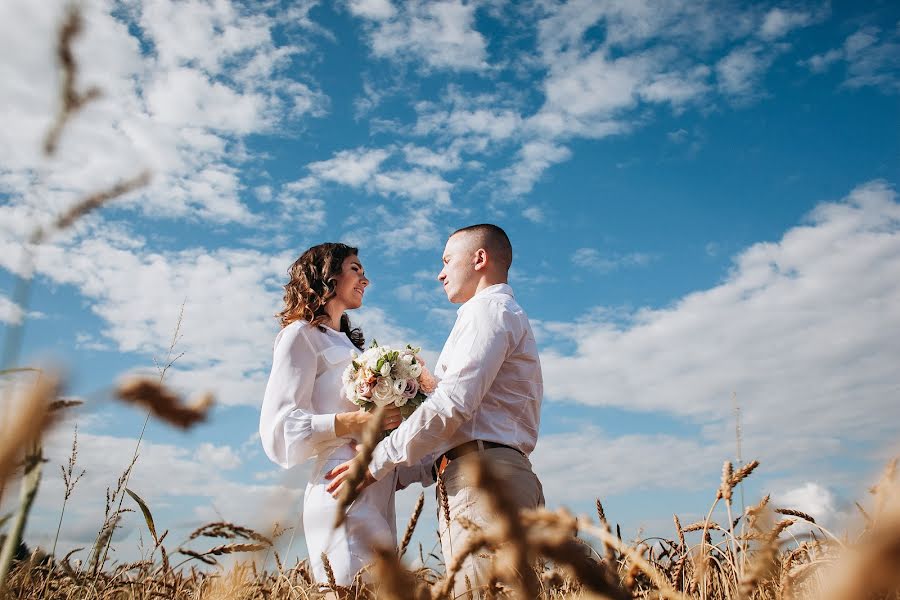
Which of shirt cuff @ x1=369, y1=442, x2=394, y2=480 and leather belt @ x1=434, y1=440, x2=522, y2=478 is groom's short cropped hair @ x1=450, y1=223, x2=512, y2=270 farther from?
shirt cuff @ x1=369, y1=442, x2=394, y2=480

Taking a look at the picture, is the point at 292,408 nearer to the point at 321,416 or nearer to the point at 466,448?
the point at 321,416

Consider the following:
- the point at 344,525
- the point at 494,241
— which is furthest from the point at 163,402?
the point at 494,241

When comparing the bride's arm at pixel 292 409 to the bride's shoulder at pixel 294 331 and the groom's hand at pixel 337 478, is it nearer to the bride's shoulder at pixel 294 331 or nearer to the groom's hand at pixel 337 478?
the bride's shoulder at pixel 294 331

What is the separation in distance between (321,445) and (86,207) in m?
3.87

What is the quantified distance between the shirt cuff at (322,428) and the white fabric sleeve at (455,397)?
0.44m

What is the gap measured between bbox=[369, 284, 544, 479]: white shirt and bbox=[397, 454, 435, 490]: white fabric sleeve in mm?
60

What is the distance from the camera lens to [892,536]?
0.43 m

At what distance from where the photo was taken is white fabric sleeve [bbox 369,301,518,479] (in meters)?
4.57

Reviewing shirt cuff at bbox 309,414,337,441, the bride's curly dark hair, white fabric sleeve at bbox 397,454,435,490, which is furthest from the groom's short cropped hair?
shirt cuff at bbox 309,414,337,441

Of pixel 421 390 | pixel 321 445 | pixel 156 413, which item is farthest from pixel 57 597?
pixel 156 413

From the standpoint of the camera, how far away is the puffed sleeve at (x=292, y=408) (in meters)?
4.96

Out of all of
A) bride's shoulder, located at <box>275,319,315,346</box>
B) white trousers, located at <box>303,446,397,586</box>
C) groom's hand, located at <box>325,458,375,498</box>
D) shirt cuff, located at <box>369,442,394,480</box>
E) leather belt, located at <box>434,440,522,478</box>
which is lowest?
white trousers, located at <box>303,446,397,586</box>

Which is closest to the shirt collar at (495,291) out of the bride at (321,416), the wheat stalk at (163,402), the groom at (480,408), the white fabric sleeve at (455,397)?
the groom at (480,408)

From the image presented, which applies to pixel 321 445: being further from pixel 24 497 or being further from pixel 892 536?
pixel 892 536
